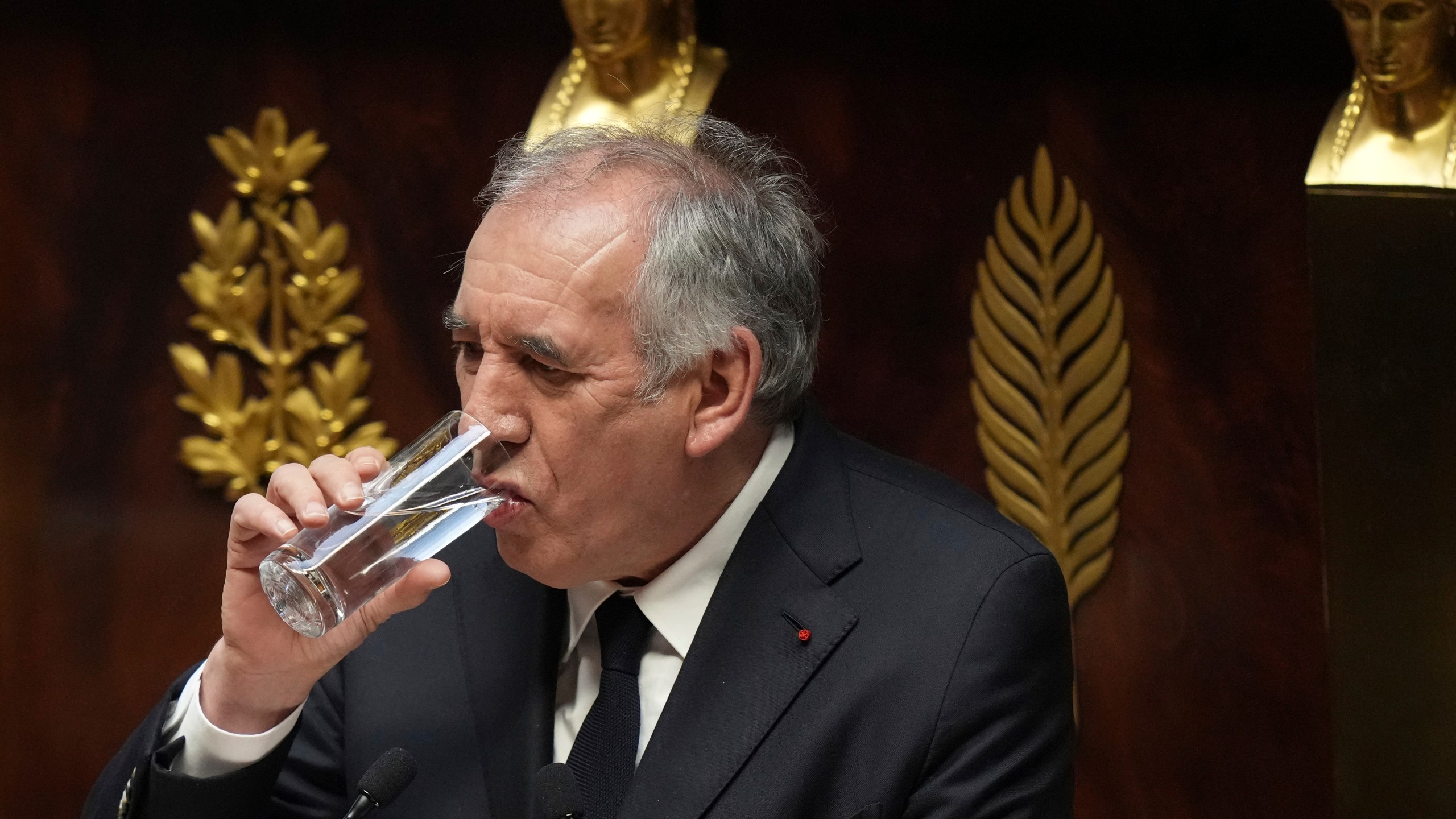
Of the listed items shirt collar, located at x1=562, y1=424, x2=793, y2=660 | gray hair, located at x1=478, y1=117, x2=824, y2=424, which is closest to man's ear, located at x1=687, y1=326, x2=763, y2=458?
gray hair, located at x1=478, y1=117, x2=824, y2=424

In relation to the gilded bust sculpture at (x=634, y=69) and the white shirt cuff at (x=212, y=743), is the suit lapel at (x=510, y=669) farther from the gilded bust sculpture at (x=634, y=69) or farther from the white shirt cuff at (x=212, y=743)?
the gilded bust sculpture at (x=634, y=69)

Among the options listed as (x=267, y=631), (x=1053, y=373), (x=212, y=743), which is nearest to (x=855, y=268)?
(x=1053, y=373)

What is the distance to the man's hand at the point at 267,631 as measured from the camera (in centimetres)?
187

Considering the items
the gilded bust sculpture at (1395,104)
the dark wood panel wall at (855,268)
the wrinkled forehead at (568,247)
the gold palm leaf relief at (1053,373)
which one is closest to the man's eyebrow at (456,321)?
the wrinkled forehead at (568,247)

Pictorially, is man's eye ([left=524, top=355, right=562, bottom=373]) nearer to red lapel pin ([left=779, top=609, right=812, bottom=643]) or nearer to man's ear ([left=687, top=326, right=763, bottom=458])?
man's ear ([left=687, top=326, right=763, bottom=458])

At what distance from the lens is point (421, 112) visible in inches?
107

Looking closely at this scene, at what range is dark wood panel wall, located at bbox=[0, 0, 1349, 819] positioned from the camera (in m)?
2.47

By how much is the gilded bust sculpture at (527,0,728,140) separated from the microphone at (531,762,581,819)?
3.47 feet

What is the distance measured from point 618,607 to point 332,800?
20.2 inches

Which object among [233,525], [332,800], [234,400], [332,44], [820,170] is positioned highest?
[332,44]

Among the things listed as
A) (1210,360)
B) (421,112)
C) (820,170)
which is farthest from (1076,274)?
(421,112)

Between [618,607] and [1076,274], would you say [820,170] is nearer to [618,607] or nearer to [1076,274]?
[1076,274]

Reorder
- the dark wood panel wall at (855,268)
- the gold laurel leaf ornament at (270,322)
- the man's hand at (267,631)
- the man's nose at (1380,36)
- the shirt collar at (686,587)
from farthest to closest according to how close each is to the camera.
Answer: the gold laurel leaf ornament at (270,322), the dark wood panel wall at (855,268), the man's nose at (1380,36), the shirt collar at (686,587), the man's hand at (267,631)

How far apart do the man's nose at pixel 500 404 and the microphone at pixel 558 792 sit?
0.40m
